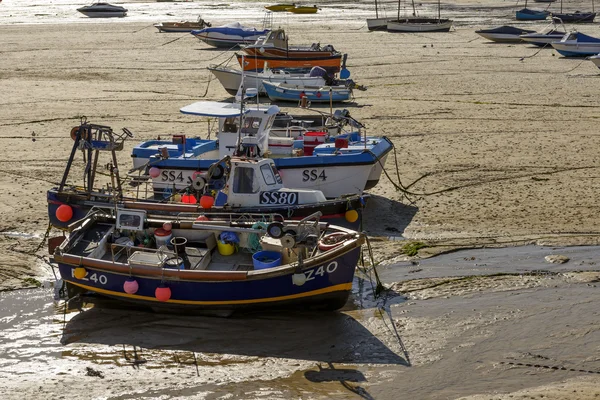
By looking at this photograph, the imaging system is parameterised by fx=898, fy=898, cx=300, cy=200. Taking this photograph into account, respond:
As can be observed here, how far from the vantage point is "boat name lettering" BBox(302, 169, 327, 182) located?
59.3ft

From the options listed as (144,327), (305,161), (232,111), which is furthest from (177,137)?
(144,327)

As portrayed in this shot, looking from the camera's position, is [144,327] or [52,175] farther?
[52,175]

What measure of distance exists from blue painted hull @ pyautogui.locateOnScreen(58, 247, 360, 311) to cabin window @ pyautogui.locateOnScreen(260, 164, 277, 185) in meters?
3.47

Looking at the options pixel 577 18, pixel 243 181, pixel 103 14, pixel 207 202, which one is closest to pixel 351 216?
pixel 243 181

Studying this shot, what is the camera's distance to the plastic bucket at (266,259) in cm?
1319

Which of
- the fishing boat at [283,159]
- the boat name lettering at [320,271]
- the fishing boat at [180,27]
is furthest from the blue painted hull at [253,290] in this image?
the fishing boat at [180,27]

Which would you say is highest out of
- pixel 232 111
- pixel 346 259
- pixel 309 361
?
pixel 232 111

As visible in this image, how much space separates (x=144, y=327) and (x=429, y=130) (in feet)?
43.3

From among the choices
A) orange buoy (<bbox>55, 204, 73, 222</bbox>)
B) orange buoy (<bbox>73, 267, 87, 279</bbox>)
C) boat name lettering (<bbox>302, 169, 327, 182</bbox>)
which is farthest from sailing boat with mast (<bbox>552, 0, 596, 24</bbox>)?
orange buoy (<bbox>73, 267, 87, 279</bbox>)

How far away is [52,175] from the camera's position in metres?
20.2

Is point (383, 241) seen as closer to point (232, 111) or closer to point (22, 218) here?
point (232, 111)

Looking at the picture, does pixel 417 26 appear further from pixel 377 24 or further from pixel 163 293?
pixel 163 293

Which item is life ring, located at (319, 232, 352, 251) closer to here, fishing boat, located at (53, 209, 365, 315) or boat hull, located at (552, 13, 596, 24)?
fishing boat, located at (53, 209, 365, 315)

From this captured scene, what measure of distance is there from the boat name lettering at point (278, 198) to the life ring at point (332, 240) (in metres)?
2.55
